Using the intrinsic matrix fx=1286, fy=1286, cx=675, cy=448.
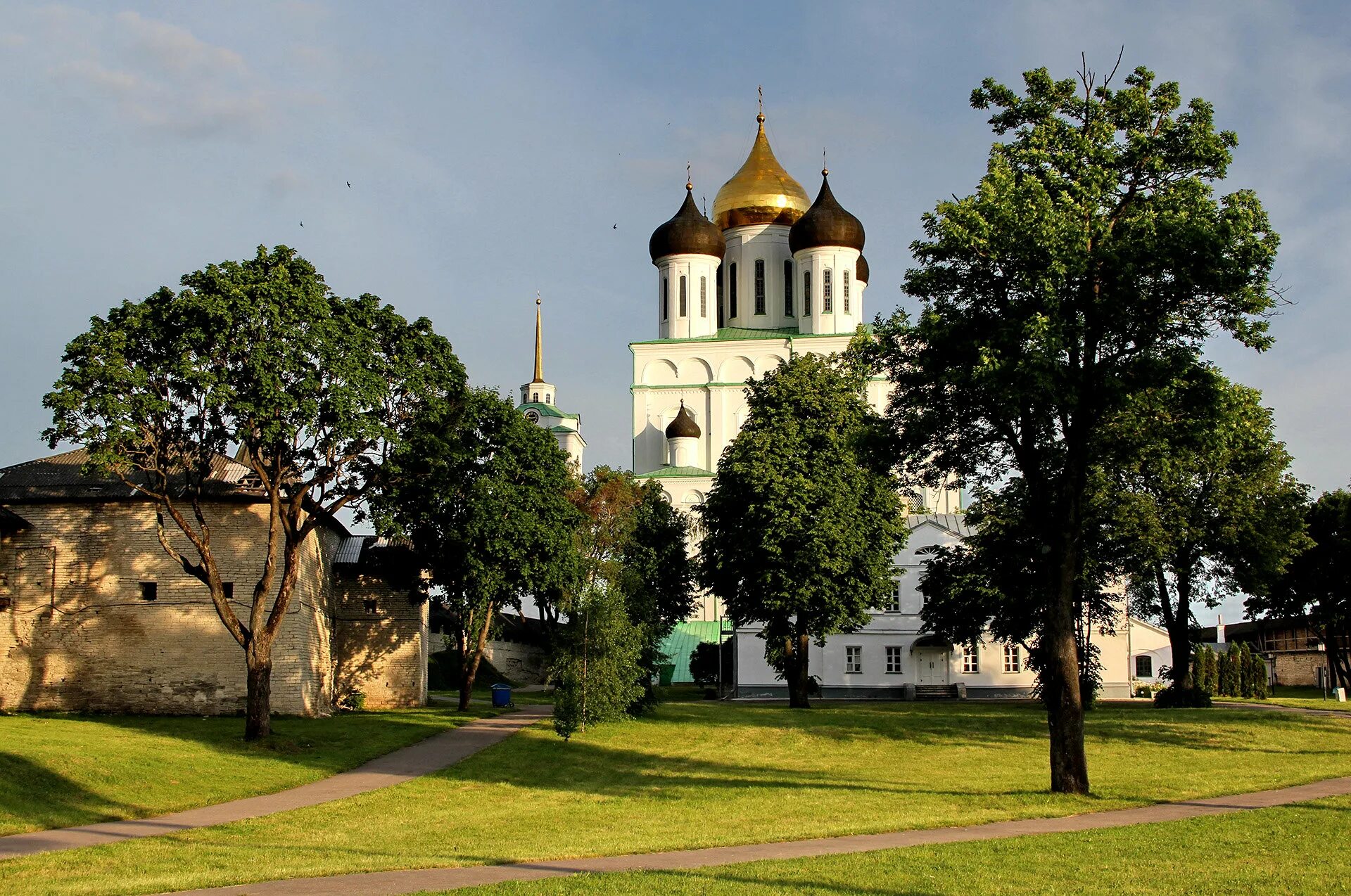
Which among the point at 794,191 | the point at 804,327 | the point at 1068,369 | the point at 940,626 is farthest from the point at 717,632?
the point at 1068,369

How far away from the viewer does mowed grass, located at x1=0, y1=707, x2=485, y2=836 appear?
66.1ft

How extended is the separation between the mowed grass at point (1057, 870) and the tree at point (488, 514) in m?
22.8

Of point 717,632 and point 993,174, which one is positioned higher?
point 993,174

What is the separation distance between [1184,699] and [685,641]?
103 ft

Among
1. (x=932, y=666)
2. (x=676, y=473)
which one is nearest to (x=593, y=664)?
(x=932, y=666)

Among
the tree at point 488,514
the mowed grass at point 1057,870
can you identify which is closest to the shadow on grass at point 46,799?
the mowed grass at point 1057,870

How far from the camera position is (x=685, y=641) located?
6519cm

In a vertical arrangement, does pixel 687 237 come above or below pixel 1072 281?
above

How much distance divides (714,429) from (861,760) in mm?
48902

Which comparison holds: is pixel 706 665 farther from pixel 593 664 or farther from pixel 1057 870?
pixel 1057 870

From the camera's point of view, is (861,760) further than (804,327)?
No

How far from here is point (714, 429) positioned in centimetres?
7506

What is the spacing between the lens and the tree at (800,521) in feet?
122

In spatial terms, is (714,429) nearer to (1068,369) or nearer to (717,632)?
(717,632)
